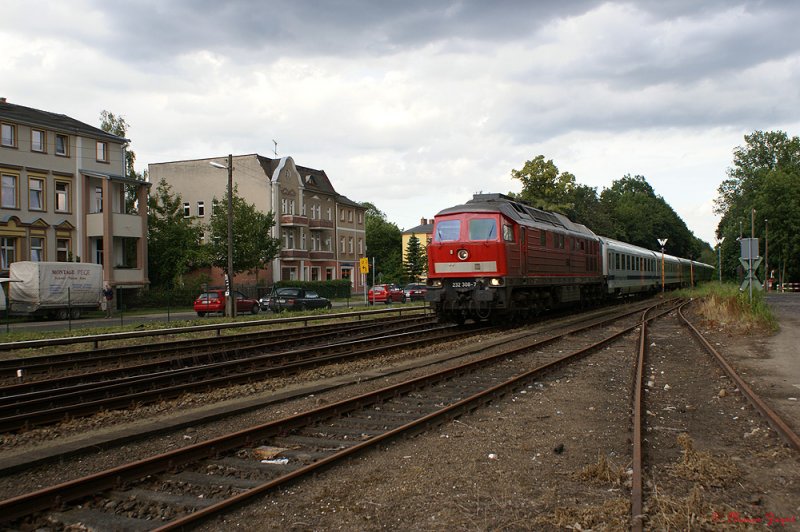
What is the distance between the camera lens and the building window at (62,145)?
35.9 m

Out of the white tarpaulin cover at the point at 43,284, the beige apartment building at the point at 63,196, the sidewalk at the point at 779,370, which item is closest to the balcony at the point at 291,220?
the beige apartment building at the point at 63,196

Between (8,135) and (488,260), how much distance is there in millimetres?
28542

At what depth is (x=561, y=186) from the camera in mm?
57438

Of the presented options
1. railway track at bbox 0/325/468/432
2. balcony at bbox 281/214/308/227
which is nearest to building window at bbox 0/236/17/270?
balcony at bbox 281/214/308/227

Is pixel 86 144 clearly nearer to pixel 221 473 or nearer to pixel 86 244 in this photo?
pixel 86 244

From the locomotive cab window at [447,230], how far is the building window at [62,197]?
88.8 ft

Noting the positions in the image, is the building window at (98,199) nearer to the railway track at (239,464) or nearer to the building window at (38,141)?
the building window at (38,141)

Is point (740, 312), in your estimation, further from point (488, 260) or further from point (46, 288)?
point (46, 288)

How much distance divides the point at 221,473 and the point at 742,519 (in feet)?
13.3

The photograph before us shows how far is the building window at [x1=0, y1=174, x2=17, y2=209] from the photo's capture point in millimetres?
33219

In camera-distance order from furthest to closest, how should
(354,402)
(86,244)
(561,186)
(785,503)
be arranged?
(561,186) < (86,244) < (354,402) < (785,503)

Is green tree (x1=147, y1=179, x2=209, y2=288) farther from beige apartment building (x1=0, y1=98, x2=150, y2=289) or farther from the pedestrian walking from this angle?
the pedestrian walking

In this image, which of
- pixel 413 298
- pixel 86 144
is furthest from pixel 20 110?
pixel 413 298

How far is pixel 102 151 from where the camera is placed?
38.2 meters
